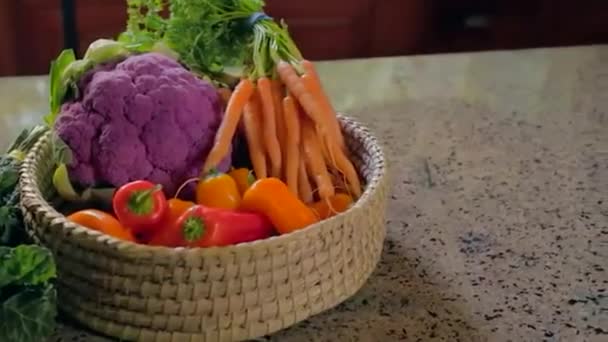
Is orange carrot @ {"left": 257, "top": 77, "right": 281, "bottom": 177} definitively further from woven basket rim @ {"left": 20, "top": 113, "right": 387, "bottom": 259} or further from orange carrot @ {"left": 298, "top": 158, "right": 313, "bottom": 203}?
woven basket rim @ {"left": 20, "top": 113, "right": 387, "bottom": 259}

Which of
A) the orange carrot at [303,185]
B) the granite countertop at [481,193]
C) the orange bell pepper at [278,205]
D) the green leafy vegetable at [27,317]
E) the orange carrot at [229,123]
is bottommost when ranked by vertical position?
the granite countertop at [481,193]

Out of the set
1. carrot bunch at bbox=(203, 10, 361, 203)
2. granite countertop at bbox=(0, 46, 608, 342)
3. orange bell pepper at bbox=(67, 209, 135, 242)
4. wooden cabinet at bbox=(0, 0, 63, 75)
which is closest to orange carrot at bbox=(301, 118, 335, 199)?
carrot bunch at bbox=(203, 10, 361, 203)

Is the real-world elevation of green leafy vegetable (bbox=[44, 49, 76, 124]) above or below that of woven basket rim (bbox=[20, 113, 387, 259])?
above

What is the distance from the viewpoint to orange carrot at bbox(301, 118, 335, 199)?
3.32 ft

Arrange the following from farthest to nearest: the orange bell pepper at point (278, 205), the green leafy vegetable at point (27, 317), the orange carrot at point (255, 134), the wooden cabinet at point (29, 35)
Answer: the wooden cabinet at point (29, 35), the orange carrot at point (255, 134), the orange bell pepper at point (278, 205), the green leafy vegetable at point (27, 317)

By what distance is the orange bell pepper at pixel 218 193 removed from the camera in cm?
95

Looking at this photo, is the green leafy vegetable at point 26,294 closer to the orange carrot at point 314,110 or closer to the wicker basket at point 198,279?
the wicker basket at point 198,279

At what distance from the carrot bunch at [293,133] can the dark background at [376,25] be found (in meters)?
1.11

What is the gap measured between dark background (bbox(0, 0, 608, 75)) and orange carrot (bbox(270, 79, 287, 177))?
1.10m

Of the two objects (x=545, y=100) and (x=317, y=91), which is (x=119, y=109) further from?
(x=545, y=100)

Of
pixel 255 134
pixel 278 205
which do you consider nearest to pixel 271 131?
pixel 255 134

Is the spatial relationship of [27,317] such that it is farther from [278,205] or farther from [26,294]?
[278,205]

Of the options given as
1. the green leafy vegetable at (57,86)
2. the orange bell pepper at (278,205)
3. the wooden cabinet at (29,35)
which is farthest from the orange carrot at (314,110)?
the wooden cabinet at (29,35)

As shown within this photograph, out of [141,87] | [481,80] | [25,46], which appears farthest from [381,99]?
[25,46]
